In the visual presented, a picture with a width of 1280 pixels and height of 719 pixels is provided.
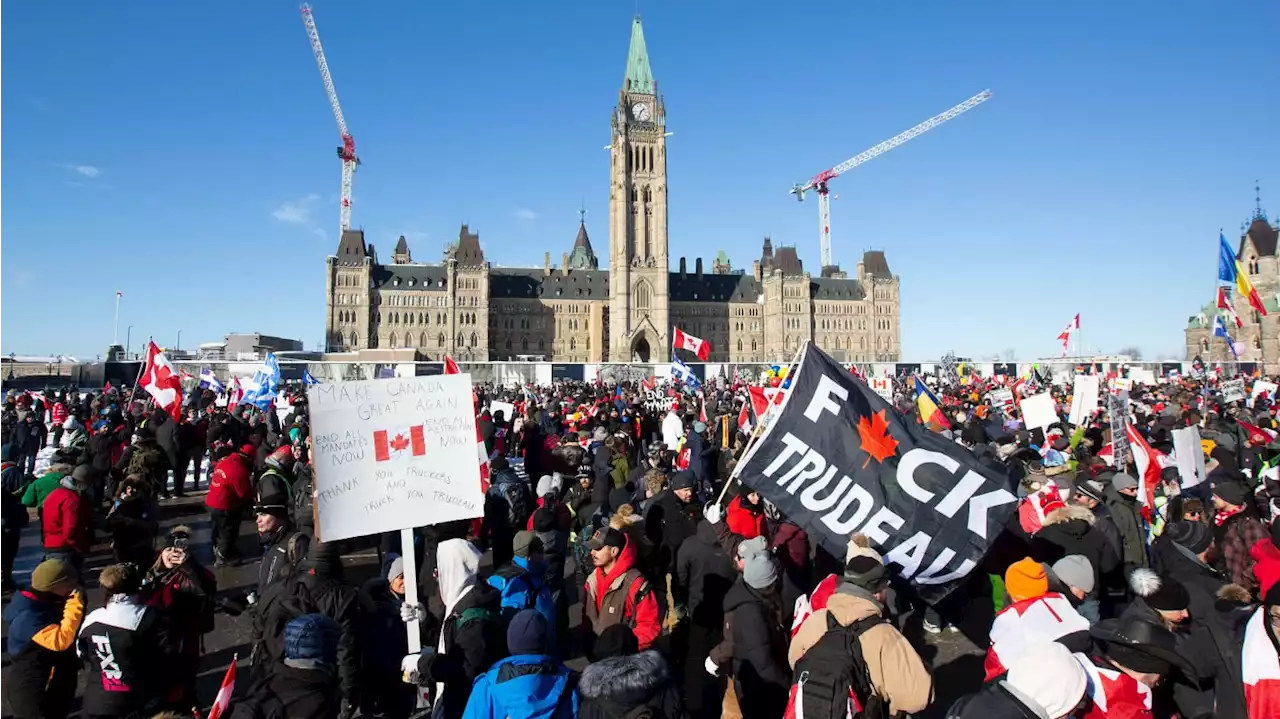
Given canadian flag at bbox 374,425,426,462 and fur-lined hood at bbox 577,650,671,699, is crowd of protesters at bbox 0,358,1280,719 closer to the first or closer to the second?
fur-lined hood at bbox 577,650,671,699

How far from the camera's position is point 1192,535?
17.0ft

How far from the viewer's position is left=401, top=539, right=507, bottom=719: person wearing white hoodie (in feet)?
11.4

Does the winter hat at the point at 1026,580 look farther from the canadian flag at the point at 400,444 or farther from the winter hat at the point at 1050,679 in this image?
the canadian flag at the point at 400,444

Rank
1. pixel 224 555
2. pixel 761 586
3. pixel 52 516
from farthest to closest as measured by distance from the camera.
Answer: pixel 224 555
pixel 52 516
pixel 761 586

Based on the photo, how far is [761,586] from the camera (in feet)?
13.1

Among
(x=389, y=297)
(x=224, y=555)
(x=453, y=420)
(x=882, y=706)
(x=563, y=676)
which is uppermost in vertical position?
(x=389, y=297)

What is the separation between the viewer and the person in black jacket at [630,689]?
2498 millimetres

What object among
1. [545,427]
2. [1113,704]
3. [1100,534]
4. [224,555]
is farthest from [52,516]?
[545,427]

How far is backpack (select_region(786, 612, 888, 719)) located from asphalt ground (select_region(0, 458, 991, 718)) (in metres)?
2.47

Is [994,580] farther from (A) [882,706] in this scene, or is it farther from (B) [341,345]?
(B) [341,345]

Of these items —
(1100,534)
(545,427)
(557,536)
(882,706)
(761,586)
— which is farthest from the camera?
(545,427)

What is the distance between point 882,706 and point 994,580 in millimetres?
3654

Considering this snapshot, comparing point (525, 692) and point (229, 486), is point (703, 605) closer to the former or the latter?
point (525, 692)

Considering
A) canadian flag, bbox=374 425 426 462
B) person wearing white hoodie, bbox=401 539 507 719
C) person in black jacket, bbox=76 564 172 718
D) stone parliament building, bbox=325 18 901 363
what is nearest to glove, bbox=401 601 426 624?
person wearing white hoodie, bbox=401 539 507 719
